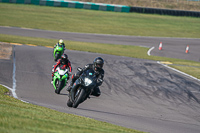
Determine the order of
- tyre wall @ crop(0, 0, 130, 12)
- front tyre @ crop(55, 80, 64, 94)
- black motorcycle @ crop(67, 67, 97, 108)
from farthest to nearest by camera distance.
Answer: tyre wall @ crop(0, 0, 130, 12)
front tyre @ crop(55, 80, 64, 94)
black motorcycle @ crop(67, 67, 97, 108)

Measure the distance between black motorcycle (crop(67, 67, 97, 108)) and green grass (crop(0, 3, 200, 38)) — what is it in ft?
83.4

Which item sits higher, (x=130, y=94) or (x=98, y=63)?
(x=98, y=63)

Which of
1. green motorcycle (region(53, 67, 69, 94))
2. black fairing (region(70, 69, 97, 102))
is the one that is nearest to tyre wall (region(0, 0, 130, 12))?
green motorcycle (region(53, 67, 69, 94))

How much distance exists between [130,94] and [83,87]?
3.61 meters

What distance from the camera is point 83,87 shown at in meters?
9.70

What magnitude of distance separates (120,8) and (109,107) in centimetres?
4424

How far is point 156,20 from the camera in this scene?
159ft

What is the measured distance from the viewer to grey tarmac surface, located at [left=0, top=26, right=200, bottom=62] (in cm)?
2825

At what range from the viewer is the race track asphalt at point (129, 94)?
9711 mm

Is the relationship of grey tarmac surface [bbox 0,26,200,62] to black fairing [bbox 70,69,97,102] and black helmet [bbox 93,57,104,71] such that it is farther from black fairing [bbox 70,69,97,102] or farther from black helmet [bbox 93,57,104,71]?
black fairing [bbox 70,69,97,102]

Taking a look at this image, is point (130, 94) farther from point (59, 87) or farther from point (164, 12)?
point (164, 12)

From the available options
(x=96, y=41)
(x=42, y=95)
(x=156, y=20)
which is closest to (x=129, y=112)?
(x=42, y=95)

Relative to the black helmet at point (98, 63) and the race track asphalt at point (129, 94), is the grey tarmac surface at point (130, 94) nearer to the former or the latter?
the race track asphalt at point (129, 94)

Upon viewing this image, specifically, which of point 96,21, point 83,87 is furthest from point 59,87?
point 96,21
